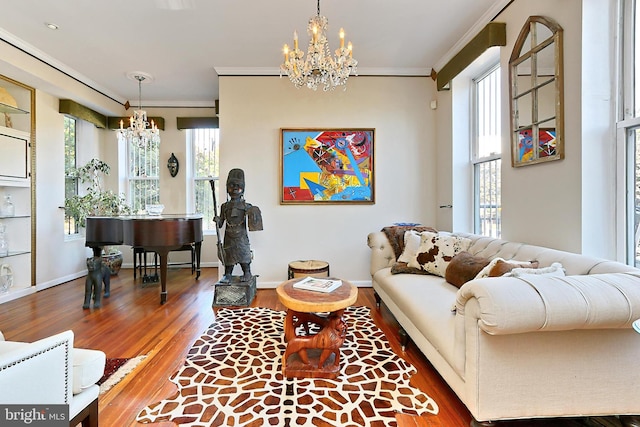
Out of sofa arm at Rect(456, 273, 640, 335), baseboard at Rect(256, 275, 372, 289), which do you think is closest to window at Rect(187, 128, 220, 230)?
baseboard at Rect(256, 275, 372, 289)

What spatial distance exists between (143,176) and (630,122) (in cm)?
623

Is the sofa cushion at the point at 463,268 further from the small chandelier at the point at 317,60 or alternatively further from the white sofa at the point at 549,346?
the small chandelier at the point at 317,60

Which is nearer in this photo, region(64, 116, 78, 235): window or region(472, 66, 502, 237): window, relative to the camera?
region(472, 66, 502, 237): window

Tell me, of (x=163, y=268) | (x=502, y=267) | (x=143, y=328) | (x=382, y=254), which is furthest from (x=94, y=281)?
(x=502, y=267)

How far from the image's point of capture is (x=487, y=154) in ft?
10.7

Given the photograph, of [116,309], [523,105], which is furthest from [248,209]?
[523,105]

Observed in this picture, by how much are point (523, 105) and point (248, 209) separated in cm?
278

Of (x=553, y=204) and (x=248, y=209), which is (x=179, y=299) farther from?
(x=553, y=204)

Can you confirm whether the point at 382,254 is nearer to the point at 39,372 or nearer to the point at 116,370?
the point at 116,370

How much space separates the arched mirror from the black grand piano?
339 centimetres

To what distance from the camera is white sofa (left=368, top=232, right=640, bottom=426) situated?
4.04ft

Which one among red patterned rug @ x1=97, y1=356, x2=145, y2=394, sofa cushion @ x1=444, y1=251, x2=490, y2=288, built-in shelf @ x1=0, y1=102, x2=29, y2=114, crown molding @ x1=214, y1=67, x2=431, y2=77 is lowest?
red patterned rug @ x1=97, y1=356, x2=145, y2=394

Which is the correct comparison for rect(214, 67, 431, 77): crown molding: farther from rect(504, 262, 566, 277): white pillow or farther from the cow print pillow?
rect(504, 262, 566, 277): white pillow

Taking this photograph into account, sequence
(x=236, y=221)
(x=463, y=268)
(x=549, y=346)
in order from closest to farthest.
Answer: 1. (x=549, y=346)
2. (x=463, y=268)
3. (x=236, y=221)
